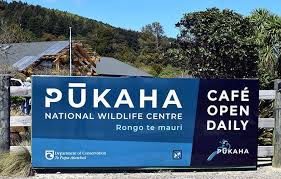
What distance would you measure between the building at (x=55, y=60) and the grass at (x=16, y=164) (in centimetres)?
4679

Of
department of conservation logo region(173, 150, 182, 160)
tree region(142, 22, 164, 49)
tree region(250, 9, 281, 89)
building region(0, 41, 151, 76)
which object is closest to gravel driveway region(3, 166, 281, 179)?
department of conservation logo region(173, 150, 182, 160)

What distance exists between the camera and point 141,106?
9.05 m

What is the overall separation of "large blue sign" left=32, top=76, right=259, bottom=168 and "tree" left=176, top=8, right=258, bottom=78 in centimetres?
1199

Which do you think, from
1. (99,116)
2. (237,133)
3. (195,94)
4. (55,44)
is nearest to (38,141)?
(99,116)

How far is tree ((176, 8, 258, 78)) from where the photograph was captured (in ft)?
72.8

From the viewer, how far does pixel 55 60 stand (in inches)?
2355

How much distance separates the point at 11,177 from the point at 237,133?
3.92 metres

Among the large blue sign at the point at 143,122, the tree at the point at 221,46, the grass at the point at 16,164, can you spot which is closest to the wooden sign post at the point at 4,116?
the grass at the point at 16,164

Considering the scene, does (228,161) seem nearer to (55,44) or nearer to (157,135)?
(157,135)

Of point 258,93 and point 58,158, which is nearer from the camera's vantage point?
point 58,158

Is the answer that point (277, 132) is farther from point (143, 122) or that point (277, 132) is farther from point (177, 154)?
point (143, 122)

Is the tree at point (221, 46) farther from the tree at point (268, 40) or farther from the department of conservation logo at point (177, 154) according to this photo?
the department of conservation logo at point (177, 154)

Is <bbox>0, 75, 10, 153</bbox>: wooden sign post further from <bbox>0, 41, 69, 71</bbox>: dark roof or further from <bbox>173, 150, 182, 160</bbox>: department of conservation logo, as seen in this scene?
<bbox>0, 41, 69, 71</bbox>: dark roof

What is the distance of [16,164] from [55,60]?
170ft
